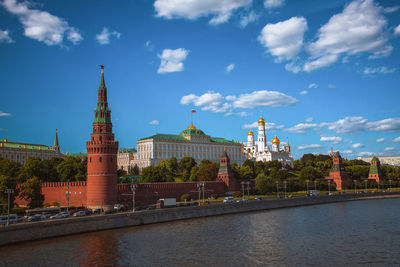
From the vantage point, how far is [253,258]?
30250mm

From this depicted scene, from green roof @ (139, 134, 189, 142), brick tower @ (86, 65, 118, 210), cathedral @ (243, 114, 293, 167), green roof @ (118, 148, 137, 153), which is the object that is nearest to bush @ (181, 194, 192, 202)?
brick tower @ (86, 65, 118, 210)

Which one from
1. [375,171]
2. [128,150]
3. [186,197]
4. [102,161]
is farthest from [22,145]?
[375,171]

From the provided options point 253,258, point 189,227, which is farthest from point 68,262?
point 189,227

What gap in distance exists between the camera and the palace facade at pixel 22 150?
431 feet

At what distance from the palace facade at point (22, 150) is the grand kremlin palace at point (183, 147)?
112 ft

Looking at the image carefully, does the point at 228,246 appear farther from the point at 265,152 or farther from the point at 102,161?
the point at 265,152

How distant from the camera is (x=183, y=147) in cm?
13638

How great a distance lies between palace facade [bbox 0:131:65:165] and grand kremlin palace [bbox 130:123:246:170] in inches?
1349

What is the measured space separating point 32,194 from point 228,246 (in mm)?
34733

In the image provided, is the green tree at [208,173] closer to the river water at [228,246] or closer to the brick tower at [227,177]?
the brick tower at [227,177]

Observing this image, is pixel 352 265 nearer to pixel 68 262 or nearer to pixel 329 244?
pixel 329 244

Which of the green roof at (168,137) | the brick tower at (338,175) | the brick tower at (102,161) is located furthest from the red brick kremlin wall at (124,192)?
the green roof at (168,137)

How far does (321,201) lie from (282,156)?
103 m

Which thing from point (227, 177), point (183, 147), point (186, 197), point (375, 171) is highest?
point (183, 147)
